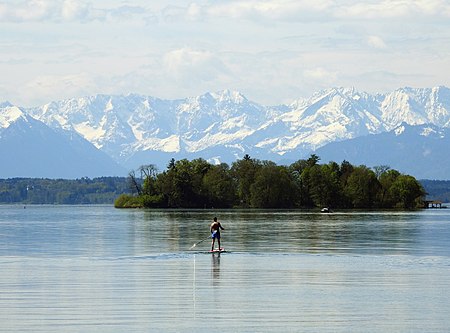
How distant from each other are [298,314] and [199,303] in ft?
12.5

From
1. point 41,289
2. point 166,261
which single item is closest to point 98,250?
point 166,261

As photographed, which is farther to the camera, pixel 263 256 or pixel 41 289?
pixel 263 256

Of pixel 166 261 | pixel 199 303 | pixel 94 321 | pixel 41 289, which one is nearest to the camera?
pixel 94 321

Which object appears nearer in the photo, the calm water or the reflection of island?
the calm water

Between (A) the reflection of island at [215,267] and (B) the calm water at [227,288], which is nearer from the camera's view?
(B) the calm water at [227,288]

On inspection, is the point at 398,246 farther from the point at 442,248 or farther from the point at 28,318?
the point at 28,318

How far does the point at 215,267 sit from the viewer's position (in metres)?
46.0

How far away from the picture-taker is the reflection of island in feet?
133

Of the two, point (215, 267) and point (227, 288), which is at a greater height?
point (215, 267)

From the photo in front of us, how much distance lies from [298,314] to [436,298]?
577cm

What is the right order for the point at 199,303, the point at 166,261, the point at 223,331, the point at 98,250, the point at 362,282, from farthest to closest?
the point at 98,250, the point at 166,261, the point at 362,282, the point at 199,303, the point at 223,331

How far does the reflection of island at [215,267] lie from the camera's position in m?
40.6

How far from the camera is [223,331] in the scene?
1038 inches

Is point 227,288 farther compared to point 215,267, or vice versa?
point 215,267
